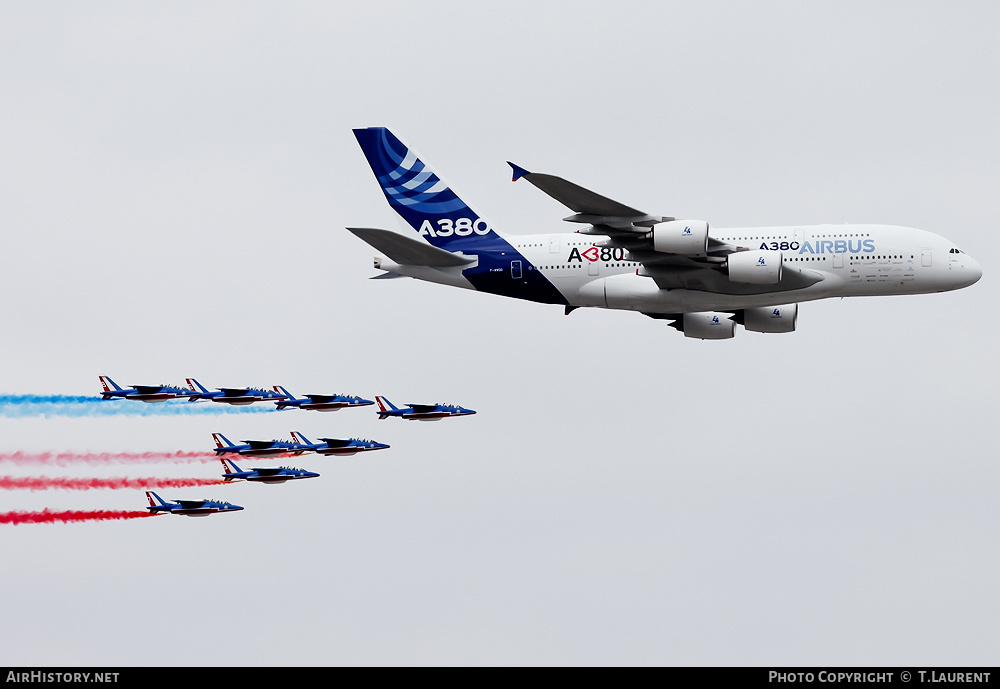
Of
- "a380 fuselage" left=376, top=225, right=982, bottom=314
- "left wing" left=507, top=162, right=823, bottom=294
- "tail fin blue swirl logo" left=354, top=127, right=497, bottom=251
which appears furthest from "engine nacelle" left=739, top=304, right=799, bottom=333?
"tail fin blue swirl logo" left=354, top=127, right=497, bottom=251

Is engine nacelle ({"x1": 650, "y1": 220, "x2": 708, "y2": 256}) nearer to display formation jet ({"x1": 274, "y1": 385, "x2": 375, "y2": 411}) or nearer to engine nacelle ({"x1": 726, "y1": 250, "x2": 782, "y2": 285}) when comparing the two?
engine nacelle ({"x1": 726, "y1": 250, "x2": 782, "y2": 285})

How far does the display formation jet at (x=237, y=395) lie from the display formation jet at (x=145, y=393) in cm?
59

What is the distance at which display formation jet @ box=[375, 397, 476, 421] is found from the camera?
75.4 meters

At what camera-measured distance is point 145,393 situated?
2899 inches

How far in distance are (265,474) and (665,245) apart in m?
23.9

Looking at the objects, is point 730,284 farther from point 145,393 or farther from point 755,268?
point 145,393

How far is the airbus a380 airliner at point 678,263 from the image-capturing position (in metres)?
63.1

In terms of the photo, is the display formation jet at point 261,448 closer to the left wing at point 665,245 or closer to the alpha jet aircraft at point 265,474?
the alpha jet aircraft at point 265,474

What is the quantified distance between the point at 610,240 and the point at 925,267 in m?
12.3

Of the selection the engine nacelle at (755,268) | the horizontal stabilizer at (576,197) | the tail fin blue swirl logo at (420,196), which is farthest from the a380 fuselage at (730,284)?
the horizontal stabilizer at (576,197)

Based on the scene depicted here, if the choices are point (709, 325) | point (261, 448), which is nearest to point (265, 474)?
point (261, 448)

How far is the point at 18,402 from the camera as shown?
66062 millimetres

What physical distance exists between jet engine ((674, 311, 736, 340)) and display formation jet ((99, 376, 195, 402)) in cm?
2248

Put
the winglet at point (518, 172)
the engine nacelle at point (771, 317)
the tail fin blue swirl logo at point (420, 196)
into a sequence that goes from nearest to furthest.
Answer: the winglet at point (518, 172)
the engine nacelle at point (771, 317)
the tail fin blue swirl logo at point (420, 196)
